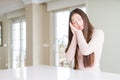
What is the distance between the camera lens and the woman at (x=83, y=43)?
1488 millimetres

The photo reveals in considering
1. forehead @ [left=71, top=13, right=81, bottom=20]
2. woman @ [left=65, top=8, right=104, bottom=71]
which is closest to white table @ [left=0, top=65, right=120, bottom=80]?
woman @ [left=65, top=8, right=104, bottom=71]

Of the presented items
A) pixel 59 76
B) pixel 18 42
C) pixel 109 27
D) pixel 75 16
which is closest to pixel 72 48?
pixel 75 16

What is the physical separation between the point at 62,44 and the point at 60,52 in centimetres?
24

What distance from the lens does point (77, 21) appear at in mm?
1573

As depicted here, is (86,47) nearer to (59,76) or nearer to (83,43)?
(83,43)

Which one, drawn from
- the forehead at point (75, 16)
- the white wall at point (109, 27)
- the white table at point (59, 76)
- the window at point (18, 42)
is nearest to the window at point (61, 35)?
the white wall at point (109, 27)

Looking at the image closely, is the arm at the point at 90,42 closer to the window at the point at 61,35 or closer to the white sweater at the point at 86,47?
the white sweater at the point at 86,47

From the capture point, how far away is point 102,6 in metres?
4.30

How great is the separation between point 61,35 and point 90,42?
410 cm

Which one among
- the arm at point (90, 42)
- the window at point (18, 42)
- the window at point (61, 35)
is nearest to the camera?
the arm at point (90, 42)

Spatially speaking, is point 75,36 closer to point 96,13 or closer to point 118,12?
point 118,12

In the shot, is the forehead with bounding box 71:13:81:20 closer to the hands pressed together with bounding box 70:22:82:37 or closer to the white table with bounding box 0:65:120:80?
the hands pressed together with bounding box 70:22:82:37

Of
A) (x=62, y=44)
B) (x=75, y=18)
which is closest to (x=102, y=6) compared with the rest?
(x=62, y=44)

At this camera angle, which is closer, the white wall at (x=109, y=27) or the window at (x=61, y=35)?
the white wall at (x=109, y=27)
